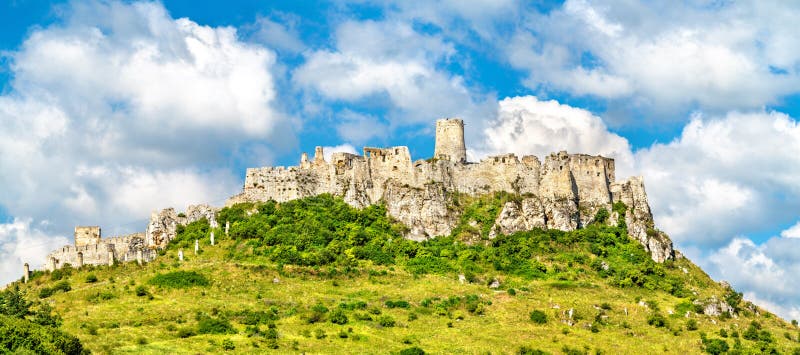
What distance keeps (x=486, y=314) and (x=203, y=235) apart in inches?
1201

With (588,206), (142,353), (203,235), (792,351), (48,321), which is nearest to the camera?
(142,353)

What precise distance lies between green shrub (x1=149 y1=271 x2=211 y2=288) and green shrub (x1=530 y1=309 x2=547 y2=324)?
2591 centimetres

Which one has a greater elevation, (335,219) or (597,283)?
(335,219)

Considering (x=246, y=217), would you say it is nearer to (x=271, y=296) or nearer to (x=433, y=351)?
(x=271, y=296)

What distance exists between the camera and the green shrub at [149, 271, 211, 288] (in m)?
88.8

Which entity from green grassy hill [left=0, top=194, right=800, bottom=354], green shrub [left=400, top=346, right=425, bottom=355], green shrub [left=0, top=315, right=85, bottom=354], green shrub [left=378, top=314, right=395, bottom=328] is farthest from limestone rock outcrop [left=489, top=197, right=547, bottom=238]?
green shrub [left=0, top=315, right=85, bottom=354]

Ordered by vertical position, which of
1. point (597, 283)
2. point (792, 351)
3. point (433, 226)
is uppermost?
point (433, 226)

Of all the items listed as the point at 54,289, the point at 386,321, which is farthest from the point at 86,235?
the point at 386,321

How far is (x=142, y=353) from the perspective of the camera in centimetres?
6900

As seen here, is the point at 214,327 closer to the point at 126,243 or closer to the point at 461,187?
the point at 126,243

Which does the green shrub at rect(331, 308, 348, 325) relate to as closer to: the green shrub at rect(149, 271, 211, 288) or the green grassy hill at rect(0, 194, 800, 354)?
the green grassy hill at rect(0, 194, 800, 354)

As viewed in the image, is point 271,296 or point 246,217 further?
point 246,217

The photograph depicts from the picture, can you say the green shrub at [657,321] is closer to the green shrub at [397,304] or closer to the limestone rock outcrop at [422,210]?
the green shrub at [397,304]

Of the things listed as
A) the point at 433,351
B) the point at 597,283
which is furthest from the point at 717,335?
the point at 433,351
